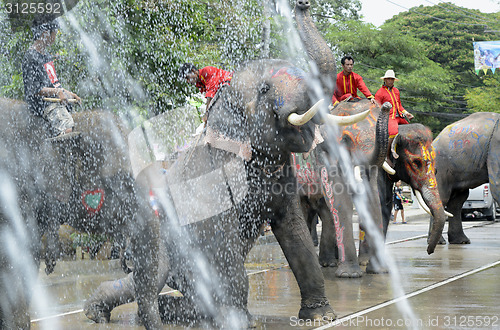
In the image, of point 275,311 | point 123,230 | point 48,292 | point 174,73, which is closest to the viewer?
Result: point 123,230

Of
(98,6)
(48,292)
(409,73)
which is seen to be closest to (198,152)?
(48,292)

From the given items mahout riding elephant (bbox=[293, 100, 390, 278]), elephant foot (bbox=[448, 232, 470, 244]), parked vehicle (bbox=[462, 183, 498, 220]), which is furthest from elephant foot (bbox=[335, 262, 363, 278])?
parked vehicle (bbox=[462, 183, 498, 220])

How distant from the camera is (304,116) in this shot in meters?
4.62

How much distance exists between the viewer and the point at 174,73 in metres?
9.55

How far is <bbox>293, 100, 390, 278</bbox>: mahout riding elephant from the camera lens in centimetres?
775

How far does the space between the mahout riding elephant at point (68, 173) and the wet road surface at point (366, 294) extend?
3.30 ft

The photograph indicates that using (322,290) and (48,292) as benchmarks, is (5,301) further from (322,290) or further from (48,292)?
(48,292)

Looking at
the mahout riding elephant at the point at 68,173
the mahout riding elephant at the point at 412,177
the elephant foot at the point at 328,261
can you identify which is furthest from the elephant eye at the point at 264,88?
the elephant foot at the point at 328,261

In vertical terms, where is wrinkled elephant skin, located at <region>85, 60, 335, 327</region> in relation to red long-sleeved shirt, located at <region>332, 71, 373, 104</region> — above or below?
below

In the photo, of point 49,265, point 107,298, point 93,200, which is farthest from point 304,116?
point 49,265

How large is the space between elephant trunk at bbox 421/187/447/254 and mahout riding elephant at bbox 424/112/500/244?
2.58 meters

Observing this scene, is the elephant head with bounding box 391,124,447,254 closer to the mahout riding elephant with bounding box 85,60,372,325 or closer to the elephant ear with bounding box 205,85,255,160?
the mahout riding elephant with bounding box 85,60,372,325

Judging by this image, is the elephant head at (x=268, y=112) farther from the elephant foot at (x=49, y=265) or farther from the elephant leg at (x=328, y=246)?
the elephant leg at (x=328, y=246)

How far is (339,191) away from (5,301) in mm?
4650
